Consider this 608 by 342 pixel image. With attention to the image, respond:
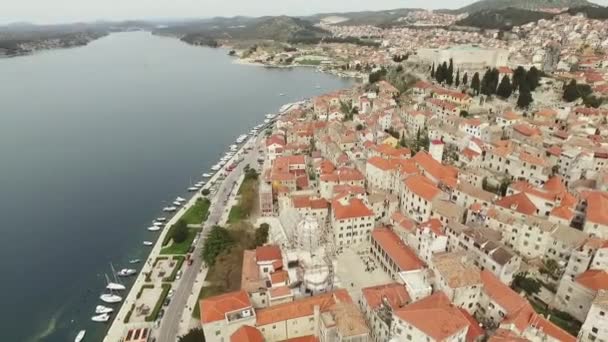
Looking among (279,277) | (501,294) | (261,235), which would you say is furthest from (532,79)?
(279,277)

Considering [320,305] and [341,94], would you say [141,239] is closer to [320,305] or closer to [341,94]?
[320,305]

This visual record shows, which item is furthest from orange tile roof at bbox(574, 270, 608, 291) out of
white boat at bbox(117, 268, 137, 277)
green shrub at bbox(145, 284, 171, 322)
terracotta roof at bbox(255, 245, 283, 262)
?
white boat at bbox(117, 268, 137, 277)

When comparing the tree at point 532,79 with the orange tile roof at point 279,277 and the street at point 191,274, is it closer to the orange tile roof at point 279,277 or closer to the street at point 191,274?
the street at point 191,274

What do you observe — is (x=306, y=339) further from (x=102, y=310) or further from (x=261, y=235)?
(x=102, y=310)

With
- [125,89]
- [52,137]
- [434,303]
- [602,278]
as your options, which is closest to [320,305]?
[434,303]

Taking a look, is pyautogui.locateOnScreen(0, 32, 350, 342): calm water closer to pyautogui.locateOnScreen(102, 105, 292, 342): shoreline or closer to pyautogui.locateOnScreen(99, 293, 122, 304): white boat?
pyautogui.locateOnScreen(99, 293, 122, 304): white boat

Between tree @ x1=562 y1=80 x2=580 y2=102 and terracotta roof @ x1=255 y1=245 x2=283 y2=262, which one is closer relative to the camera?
terracotta roof @ x1=255 y1=245 x2=283 y2=262

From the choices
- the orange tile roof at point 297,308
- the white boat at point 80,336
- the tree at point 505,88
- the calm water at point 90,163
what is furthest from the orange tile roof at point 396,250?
the tree at point 505,88
